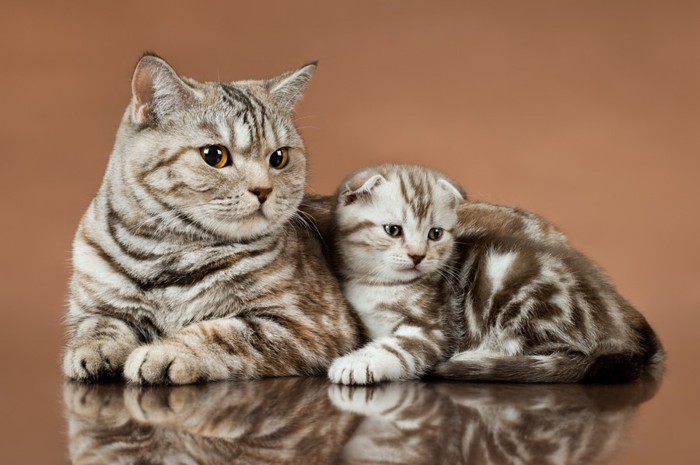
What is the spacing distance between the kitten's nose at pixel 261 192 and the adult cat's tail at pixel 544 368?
76 centimetres

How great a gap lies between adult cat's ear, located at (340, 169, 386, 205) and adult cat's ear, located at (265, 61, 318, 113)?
1.08ft

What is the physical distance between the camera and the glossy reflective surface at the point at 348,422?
68.2 inches

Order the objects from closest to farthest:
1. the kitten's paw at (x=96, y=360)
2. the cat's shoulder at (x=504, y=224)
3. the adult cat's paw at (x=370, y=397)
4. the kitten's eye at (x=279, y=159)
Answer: the adult cat's paw at (x=370, y=397)
the kitten's paw at (x=96, y=360)
the kitten's eye at (x=279, y=159)
the cat's shoulder at (x=504, y=224)

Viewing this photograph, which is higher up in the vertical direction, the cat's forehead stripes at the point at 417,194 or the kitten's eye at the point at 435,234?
the cat's forehead stripes at the point at 417,194

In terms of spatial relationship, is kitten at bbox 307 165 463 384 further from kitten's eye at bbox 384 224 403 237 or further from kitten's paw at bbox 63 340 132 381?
kitten's paw at bbox 63 340 132 381

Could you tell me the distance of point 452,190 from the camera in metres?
2.90

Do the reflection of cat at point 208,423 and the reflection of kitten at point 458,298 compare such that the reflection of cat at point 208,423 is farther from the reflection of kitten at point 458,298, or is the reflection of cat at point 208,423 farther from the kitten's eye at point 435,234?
the kitten's eye at point 435,234

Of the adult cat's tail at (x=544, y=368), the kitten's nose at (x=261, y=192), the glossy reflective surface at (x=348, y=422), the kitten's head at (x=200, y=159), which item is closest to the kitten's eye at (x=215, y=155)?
the kitten's head at (x=200, y=159)

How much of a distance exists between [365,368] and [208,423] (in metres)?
0.65

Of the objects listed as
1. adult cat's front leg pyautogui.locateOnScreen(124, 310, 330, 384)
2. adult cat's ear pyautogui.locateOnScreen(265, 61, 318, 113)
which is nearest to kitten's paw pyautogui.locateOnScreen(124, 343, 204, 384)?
adult cat's front leg pyautogui.locateOnScreen(124, 310, 330, 384)

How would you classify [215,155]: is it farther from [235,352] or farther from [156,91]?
[235,352]

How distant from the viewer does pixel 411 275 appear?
2834 mm

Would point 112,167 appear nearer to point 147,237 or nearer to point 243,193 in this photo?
point 147,237

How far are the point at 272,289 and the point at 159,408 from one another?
2.06 feet
